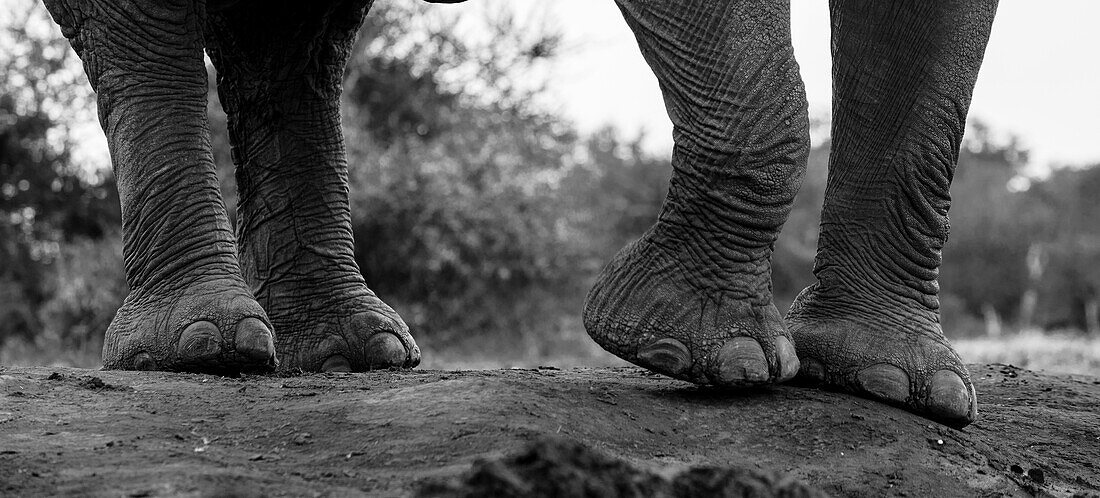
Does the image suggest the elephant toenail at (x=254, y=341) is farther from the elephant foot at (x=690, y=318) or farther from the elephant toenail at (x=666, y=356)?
the elephant toenail at (x=666, y=356)

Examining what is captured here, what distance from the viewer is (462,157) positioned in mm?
14398

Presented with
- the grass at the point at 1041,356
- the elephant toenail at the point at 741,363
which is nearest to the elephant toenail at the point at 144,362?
the elephant toenail at the point at 741,363

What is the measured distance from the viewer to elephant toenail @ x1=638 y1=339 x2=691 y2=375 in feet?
11.1

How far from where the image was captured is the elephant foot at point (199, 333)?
3.70 metres

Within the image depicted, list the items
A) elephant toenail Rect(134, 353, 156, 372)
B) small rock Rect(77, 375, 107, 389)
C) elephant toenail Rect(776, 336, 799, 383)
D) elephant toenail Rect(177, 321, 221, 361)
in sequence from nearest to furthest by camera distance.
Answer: small rock Rect(77, 375, 107, 389) → elephant toenail Rect(776, 336, 799, 383) → elephant toenail Rect(177, 321, 221, 361) → elephant toenail Rect(134, 353, 156, 372)

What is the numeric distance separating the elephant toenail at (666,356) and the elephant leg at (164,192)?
103 centimetres

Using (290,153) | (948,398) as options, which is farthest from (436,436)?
(290,153)

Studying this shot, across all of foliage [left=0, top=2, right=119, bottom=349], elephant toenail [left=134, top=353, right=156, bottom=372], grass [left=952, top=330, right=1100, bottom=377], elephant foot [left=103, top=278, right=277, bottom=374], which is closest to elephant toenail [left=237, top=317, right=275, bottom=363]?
elephant foot [left=103, top=278, right=277, bottom=374]

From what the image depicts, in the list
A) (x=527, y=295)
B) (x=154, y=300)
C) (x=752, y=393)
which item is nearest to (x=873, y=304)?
(x=752, y=393)

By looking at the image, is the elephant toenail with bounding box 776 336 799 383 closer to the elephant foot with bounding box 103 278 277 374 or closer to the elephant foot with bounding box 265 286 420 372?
the elephant foot with bounding box 103 278 277 374

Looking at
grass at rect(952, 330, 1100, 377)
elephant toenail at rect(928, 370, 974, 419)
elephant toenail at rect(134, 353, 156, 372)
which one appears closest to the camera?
elephant toenail at rect(928, 370, 974, 419)

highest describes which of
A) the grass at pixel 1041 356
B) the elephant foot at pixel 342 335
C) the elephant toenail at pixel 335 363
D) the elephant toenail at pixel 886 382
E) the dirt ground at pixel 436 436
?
the grass at pixel 1041 356

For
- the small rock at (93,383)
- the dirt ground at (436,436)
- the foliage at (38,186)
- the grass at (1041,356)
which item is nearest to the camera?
the dirt ground at (436,436)

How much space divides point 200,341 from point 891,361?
6.06ft
